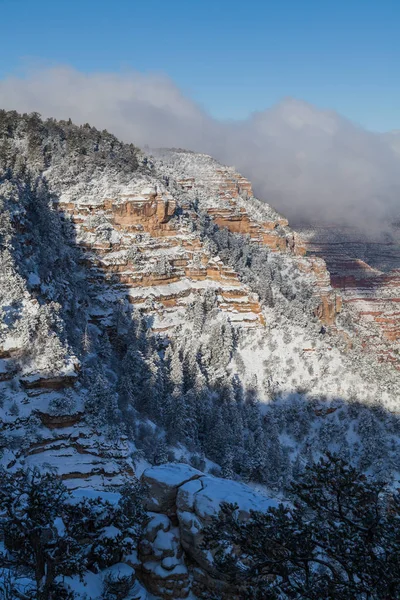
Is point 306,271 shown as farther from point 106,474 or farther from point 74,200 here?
point 106,474

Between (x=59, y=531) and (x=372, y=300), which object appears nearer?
(x=59, y=531)

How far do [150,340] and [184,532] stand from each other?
46624 mm

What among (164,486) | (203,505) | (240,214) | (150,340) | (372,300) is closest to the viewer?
(203,505)

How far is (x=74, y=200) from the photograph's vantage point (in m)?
70.1

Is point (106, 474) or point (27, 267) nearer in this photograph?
point (106, 474)

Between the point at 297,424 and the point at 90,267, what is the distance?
3830 cm

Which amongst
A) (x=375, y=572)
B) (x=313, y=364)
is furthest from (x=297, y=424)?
(x=375, y=572)

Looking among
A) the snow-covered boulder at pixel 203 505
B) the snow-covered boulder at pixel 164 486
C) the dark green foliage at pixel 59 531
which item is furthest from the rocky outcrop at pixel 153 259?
the dark green foliage at pixel 59 531

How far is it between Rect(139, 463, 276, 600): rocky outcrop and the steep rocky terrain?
64.4ft

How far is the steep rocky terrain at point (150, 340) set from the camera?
36406 millimetres

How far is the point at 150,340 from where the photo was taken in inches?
2301

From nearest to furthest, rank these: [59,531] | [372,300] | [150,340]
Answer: [59,531]
[150,340]
[372,300]

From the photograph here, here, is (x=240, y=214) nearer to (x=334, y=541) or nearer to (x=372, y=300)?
(x=372, y=300)

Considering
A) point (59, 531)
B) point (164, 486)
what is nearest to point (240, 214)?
point (164, 486)
